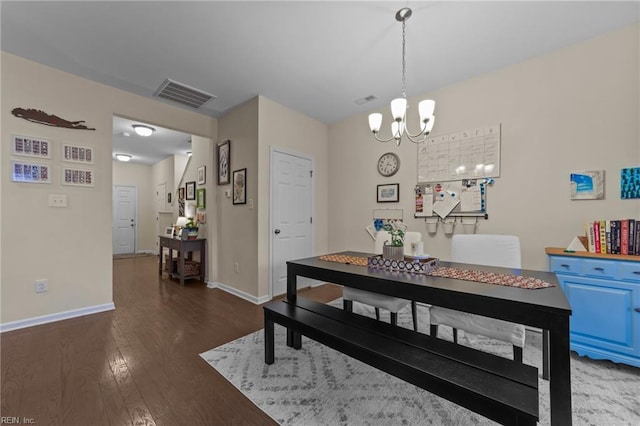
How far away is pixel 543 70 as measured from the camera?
8.28ft

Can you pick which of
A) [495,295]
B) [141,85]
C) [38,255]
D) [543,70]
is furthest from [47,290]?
[543,70]

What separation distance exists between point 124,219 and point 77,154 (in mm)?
5277

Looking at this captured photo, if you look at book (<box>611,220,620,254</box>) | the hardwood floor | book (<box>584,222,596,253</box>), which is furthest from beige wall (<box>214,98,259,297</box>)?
book (<box>611,220,620,254</box>)

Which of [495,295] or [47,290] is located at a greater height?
[495,295]

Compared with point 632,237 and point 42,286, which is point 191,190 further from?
point 632,237

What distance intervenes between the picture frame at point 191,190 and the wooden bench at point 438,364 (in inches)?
151

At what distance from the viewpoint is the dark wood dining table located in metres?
1.09

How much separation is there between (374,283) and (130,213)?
8122 mm

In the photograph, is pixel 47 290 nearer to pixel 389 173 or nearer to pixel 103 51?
pixel 103 51

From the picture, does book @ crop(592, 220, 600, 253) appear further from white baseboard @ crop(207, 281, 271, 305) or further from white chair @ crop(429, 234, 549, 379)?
white baseboard @ crop(207, 281, 271, 305)

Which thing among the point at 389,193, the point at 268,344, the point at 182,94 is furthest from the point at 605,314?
the point at 182,94

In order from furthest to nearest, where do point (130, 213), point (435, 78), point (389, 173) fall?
1. point (130, 213)
2. point (389, 173)
3. point (435, 78)

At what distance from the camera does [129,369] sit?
1.90 metres

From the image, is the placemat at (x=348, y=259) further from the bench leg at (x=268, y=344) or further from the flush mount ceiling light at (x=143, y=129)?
the flush mount ceiling light at (x=143, y=129)
